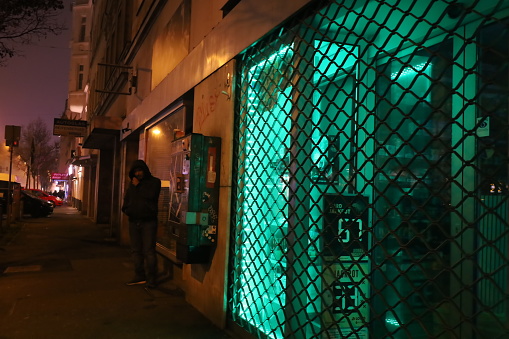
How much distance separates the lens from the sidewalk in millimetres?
4484

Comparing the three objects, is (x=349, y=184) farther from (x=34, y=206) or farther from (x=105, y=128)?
(x=34, y=206)

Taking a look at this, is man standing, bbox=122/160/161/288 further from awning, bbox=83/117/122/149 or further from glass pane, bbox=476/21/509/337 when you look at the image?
awning, bbox=83/117/122/149

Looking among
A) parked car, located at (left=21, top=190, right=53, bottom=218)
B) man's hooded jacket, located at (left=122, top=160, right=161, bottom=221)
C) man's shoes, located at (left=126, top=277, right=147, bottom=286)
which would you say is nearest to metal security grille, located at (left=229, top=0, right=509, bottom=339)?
man's hooded jacket, located at (left=122, top=160, right=161, bottom=221)

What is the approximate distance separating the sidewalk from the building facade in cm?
39

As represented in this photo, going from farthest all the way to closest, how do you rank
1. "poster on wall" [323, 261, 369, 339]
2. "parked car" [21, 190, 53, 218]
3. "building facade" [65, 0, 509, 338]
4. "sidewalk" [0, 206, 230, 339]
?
"parked car" [21, 190, 53, 218] → "sidewalk" [0, 206, 230, 339] → "poster on wall" [323, 261, 369, 339] → "building facade" [65, 0, 509, 338]

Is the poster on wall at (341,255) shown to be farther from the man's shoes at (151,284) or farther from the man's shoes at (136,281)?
the man's shoes at (136,281)

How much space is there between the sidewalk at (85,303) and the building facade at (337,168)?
0.39m

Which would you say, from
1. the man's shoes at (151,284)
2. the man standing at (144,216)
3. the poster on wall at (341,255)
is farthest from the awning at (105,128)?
the poster on wall at (341,255)

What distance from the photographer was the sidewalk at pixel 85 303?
177 inches

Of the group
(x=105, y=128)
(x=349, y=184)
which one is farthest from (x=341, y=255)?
(x=105, y=128)

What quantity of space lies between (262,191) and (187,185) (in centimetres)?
96

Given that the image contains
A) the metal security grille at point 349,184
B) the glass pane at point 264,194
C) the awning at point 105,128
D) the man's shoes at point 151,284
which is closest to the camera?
the metal security grille at point 349,184

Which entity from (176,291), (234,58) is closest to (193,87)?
(234,58)

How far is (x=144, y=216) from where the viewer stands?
20.3 ft
